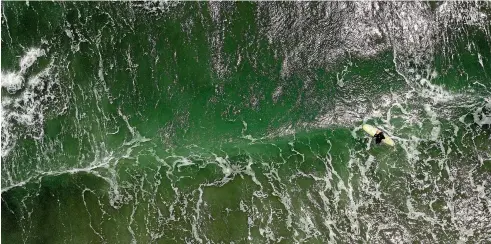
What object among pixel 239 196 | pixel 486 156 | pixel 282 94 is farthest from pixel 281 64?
pixel 486 156

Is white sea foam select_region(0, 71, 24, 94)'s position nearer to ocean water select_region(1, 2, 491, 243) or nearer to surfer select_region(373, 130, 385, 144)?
ocean water select_region(1, 2, 491, 243)

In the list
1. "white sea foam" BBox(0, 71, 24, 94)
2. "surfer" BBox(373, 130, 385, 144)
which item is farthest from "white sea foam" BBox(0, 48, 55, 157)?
"surfer" BBox(373, 130, 385, 144)

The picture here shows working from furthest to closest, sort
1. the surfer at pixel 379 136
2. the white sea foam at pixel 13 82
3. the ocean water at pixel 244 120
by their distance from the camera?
the white sea foam at pixel 13 82
the ocean water at pixel 244 120
the surfer at pixel 379 136

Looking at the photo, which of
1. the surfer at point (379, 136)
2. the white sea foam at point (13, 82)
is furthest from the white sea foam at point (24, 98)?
the surfer at point (379, 136)

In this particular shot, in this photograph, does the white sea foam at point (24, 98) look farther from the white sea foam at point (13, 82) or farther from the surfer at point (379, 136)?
the surfer at point (379, 136)

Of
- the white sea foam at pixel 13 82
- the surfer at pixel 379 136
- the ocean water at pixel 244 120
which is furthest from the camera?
the white sea foam at pixel 13 82

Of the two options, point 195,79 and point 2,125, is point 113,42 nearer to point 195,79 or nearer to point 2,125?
point 195,79

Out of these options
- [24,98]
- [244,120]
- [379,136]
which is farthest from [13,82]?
[379,136]

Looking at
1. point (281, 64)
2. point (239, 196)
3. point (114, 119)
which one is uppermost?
point (281, 64)
